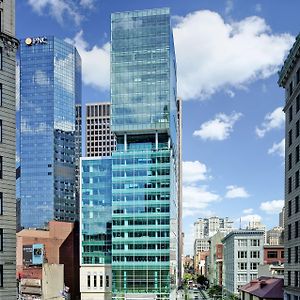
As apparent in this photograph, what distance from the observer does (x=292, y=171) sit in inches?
2579

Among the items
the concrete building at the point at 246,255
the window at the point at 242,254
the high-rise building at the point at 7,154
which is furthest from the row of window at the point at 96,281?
the high-rise building at the point at 7,154

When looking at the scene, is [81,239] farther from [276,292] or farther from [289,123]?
[289,123]

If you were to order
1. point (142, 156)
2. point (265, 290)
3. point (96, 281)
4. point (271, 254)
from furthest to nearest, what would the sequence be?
1. point (271, 254)
2. point (142, 156)
3. point (96, 281)
4. point (265, 290)

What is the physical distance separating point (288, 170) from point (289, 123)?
21.9ft

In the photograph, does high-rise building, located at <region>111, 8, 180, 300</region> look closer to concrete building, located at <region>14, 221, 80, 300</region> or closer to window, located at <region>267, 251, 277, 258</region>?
concrete building, located at <region>14, 221, 80, 300</region>

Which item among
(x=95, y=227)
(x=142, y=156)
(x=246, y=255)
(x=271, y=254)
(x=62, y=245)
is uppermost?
(x=142, y=156)

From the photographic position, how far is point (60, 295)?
386ft

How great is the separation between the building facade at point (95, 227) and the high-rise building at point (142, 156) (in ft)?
12.8

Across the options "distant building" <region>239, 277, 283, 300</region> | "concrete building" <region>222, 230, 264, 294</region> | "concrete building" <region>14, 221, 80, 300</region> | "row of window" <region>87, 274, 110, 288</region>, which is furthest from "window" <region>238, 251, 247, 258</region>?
"concrete building" <region>14, 221, 80, 300</region>

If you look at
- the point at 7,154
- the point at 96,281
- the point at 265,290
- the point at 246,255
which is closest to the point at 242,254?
the point at 246,255

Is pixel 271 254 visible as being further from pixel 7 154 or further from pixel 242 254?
pixel 7 154

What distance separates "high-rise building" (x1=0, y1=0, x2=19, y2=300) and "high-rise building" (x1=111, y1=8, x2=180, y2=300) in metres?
89.6

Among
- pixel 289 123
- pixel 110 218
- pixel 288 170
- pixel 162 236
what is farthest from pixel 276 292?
pixel 110 218

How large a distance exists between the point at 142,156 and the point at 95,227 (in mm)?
23682
